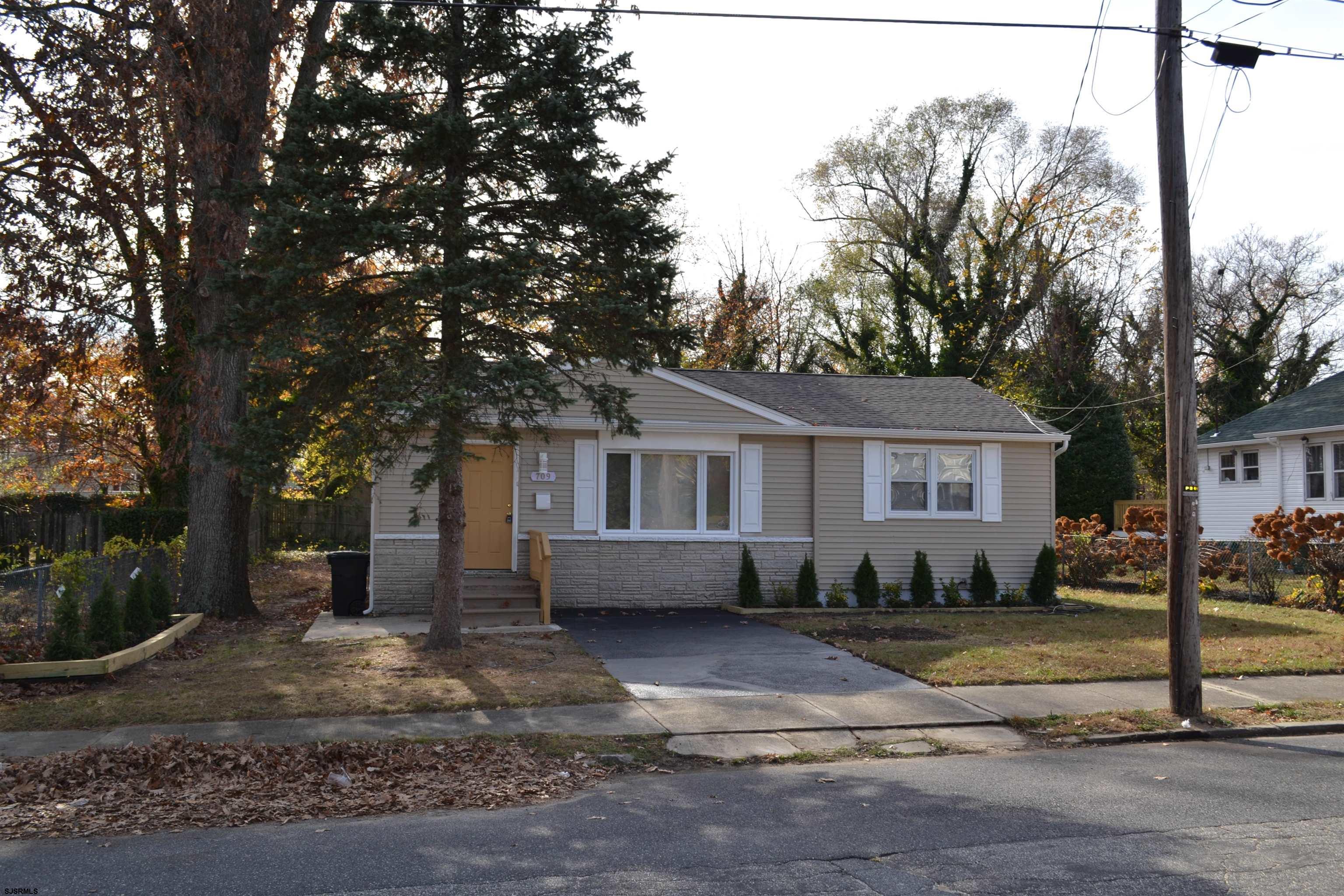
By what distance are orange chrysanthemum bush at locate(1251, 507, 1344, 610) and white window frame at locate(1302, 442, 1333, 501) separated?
7.06 meters

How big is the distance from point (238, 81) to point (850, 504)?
11.5m

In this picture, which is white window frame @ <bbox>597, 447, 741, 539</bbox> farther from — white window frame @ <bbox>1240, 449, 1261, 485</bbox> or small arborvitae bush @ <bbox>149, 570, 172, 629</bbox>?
white window frame @ <bbox>1240, 449, 1261, 485</bbox>

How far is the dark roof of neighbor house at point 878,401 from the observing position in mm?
17953

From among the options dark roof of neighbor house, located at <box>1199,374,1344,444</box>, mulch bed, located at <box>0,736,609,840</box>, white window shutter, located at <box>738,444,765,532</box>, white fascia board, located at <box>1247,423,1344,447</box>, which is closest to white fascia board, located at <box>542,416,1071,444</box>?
white window shutter, located at <box>738,444,765,532</box>

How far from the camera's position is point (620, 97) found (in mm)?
11211

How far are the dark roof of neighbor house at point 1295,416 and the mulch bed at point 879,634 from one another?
15.9 m

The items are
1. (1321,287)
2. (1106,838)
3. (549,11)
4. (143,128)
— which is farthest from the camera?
(1321,287)

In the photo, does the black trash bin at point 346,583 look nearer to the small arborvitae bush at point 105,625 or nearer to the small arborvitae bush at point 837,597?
the small arborvitae bush at point 105,625

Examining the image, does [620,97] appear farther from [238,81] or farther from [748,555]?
[748,555]

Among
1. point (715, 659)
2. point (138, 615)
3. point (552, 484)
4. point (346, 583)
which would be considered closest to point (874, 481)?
point (552, 484)

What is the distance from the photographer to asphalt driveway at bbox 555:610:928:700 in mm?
10312

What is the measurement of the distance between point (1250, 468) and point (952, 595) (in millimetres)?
15524

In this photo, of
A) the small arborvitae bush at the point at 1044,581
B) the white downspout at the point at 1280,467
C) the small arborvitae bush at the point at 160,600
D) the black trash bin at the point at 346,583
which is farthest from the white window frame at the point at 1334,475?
the small arborvitae bush at the point at 160,600

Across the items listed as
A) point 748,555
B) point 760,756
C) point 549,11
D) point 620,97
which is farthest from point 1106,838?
point 748,555
